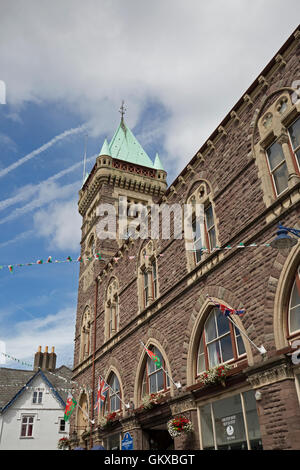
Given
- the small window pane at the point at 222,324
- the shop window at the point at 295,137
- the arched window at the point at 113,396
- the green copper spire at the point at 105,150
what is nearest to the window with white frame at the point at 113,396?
the arched window at the point at 113,396

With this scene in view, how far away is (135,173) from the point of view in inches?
1189

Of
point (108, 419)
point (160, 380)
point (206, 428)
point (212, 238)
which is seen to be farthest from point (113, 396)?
point (212, 238)

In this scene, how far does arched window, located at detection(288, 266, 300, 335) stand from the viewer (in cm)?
945

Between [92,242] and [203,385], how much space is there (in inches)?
696

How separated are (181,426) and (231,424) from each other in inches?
67.6

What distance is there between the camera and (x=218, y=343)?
12.0 m

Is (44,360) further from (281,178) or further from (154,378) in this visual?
(281,178)

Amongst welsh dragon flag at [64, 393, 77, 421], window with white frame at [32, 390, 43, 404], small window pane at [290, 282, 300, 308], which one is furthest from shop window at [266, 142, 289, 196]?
window with white frame at [32, 390, 43, 404]

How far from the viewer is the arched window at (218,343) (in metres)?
11.3

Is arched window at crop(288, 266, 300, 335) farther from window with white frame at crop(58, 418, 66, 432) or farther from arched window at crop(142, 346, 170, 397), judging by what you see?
window with white frame at crop(58, 418, 66, 432)

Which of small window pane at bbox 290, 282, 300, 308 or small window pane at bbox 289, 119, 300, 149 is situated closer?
small window pane at bbox 290, 282, 300, 308

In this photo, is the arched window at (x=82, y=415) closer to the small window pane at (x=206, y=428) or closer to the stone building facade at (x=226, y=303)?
the stone building facade at (x=226, y=303)

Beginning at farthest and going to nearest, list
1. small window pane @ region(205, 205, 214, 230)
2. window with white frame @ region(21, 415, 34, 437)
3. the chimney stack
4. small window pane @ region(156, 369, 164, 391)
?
the chimney stack, window with white frame @ region(21, 415, 34, 437), small window pane @ region(156, 369, 164, 391), small window pane @ region(205, 205, 214, 230)

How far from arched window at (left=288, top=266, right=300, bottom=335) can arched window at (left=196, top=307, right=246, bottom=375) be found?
189 centimetres
